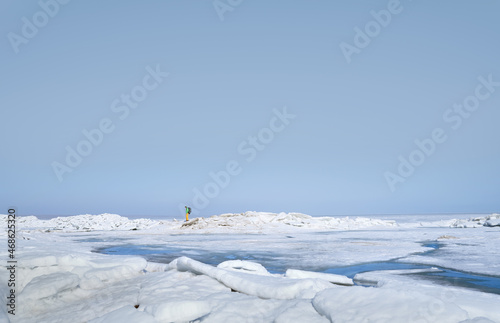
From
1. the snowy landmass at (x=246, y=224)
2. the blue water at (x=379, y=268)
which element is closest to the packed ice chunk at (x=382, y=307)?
the blue water at (x=379, y=268)

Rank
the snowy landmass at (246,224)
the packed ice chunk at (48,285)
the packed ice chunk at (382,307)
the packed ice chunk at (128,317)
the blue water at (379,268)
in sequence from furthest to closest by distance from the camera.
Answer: the snowy landmass at (246,224) < the blue water at (379,268) < the packed ice chunk at (48,285) < the packed ice chunk at (128,317) < the packed ice chunk at (382,307)

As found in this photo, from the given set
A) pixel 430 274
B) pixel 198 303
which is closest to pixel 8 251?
pixel 198 303

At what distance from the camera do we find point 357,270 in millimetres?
4832

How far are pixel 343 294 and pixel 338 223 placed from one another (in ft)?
59.9

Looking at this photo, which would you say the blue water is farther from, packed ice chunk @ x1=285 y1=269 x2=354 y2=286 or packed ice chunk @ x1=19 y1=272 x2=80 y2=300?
packed ice chunk @ x1=19 y1=272 x2=80 y2=300

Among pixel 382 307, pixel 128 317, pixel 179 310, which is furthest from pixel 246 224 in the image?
pixel 382 307

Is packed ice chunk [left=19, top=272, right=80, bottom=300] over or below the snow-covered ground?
over

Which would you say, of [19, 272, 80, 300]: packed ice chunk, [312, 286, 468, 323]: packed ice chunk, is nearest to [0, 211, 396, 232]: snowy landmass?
[19, 272, 80, 300]: packed ice chunk

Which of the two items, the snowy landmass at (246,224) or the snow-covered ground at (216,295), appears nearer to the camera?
the snow-covered ground at (216,295)

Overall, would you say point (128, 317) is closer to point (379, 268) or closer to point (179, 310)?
point (179, 310)

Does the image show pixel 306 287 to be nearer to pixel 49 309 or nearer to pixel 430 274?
pixel 49 309

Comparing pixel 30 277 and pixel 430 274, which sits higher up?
pixel 30 277

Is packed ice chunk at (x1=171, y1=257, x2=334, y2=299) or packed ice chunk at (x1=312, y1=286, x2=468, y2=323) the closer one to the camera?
packed ice chunk at (x1=312, y1=286, x2=468, y2=323)

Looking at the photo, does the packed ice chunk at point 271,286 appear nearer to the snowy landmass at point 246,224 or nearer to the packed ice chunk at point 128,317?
the packed ice chunk at point 128,317
